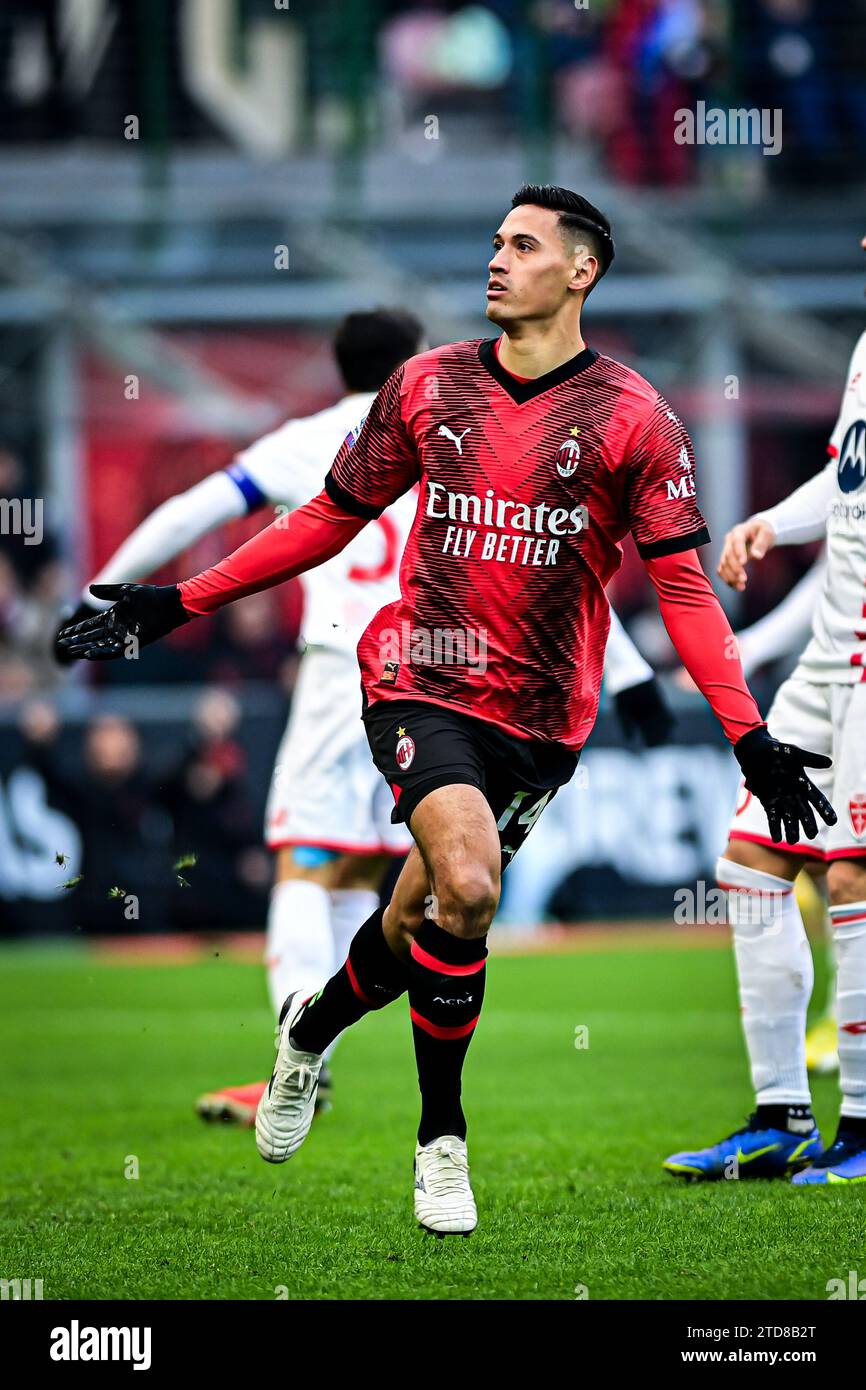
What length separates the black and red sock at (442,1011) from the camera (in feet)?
16.6

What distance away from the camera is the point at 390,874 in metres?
14.7

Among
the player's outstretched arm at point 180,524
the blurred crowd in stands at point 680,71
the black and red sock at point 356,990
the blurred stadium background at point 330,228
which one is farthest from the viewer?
the blurred crowd in stands at point 680,71

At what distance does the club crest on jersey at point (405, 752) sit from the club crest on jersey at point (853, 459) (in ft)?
5.68

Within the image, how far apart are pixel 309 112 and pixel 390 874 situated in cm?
863

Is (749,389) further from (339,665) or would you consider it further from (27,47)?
(339,665)

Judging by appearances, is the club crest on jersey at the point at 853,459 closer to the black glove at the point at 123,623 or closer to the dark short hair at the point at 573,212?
the dark short hair at the point at 573,212

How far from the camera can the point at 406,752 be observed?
5.25 meters

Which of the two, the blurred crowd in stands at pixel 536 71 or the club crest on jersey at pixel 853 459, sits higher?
the blurred crowd in stands at pixel 536 71

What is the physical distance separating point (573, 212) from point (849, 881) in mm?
2077

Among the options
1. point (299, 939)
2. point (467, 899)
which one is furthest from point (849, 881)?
point (299, 939)

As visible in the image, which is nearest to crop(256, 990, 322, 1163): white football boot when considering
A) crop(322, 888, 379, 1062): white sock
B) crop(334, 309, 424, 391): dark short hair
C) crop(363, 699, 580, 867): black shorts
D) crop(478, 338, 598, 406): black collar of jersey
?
crop(363, 699, 580, 867): black shorts

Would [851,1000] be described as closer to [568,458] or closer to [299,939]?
[568,458]

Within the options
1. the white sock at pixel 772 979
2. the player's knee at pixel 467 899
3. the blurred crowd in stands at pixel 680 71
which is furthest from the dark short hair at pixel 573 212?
the blurred crowd in stands at pixel 680 71
